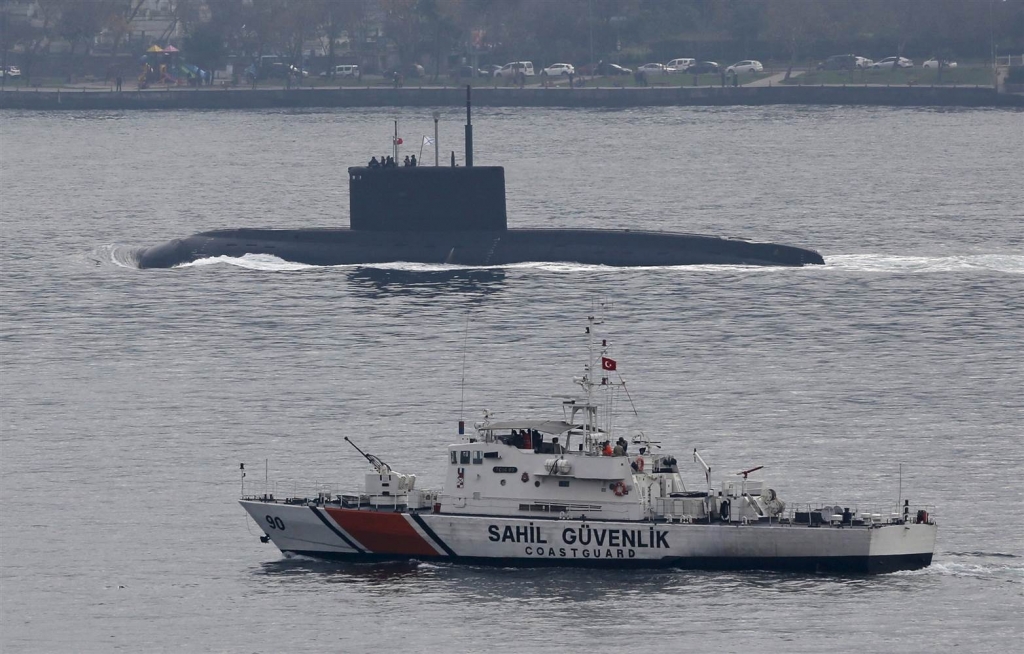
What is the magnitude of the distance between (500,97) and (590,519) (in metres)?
124

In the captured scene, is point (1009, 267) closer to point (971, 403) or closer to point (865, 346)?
point (865, 346)

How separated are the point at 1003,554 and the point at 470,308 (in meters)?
27.6

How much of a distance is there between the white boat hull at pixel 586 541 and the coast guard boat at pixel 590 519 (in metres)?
0.02

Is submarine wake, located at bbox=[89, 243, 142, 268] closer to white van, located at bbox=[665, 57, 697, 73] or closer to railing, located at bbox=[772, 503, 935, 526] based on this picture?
railing, located at bbox=[772, 503, 935, 526]

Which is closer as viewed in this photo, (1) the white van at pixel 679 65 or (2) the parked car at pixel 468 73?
(1) the white van at pixel 679 65

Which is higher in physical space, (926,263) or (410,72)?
(410,72)

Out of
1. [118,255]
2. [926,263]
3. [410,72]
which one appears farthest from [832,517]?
[410,72]

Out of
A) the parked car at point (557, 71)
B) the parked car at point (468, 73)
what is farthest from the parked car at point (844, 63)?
the parked car at point (468, 73)

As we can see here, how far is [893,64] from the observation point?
15812 cm

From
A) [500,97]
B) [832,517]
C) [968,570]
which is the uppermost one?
[500,97]

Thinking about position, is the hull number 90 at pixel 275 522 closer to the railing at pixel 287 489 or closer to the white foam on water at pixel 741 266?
the railing at pixel 287 489

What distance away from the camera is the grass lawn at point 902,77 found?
502 ft

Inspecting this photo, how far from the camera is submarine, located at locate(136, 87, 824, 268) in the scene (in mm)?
67188

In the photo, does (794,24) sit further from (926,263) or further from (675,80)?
(926,263)
